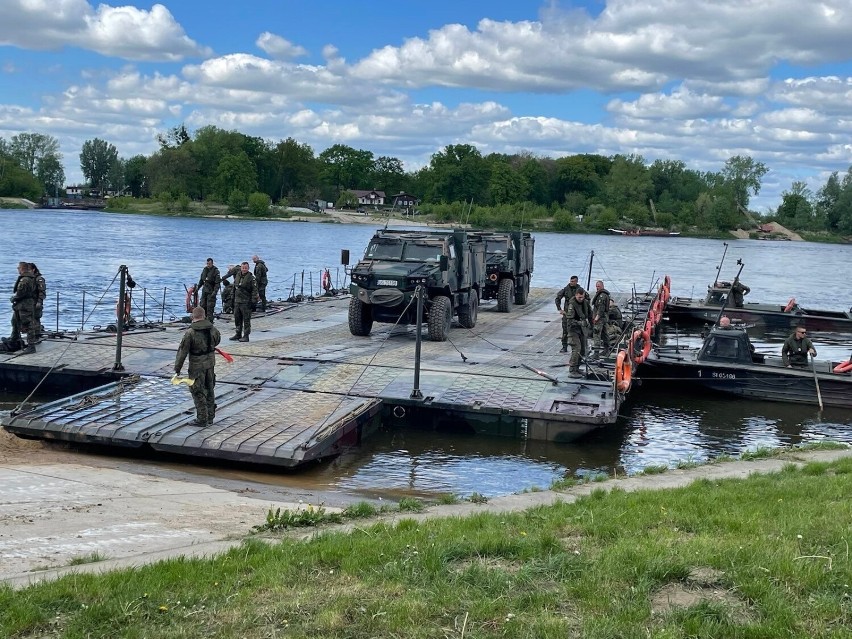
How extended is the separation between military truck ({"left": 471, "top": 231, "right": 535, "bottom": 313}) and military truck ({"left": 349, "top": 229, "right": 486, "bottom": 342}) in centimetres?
599

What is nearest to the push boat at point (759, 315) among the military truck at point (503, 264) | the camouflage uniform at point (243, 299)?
the military truck at point (503, 264)

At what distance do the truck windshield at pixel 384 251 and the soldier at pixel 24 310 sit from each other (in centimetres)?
669

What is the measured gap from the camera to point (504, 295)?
28391 mm

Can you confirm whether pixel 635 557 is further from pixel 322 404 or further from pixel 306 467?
pixel 322 404

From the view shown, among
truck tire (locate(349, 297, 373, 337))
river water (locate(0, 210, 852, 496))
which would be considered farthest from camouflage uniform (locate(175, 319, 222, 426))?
truck tire (locate(349, 297, 373, 337))

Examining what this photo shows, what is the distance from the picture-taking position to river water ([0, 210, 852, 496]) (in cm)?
1348

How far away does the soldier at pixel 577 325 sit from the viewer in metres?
16.7

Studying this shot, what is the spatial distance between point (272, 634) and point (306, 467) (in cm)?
732

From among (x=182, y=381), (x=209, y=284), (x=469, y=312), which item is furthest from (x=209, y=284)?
(x=182, y=381)

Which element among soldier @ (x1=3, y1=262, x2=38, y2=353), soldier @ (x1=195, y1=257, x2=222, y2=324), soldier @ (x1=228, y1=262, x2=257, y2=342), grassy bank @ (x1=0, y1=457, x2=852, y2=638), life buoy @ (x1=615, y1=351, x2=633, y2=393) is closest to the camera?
grassy bank @ (x1=0, y1=457, x2=852, y2=638)

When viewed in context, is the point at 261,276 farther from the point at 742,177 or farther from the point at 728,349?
the point at 742,177

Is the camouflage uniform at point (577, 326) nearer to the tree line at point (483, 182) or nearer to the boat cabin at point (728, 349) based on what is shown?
the boat cabin at point (728, 349)

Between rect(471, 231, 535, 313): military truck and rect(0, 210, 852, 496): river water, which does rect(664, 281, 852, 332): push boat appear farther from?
rect(471, 231, 535, 313): military truck

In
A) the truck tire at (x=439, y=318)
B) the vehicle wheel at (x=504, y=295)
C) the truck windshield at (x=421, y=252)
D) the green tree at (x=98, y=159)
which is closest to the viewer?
the truck tire at (x=439, y=318)
